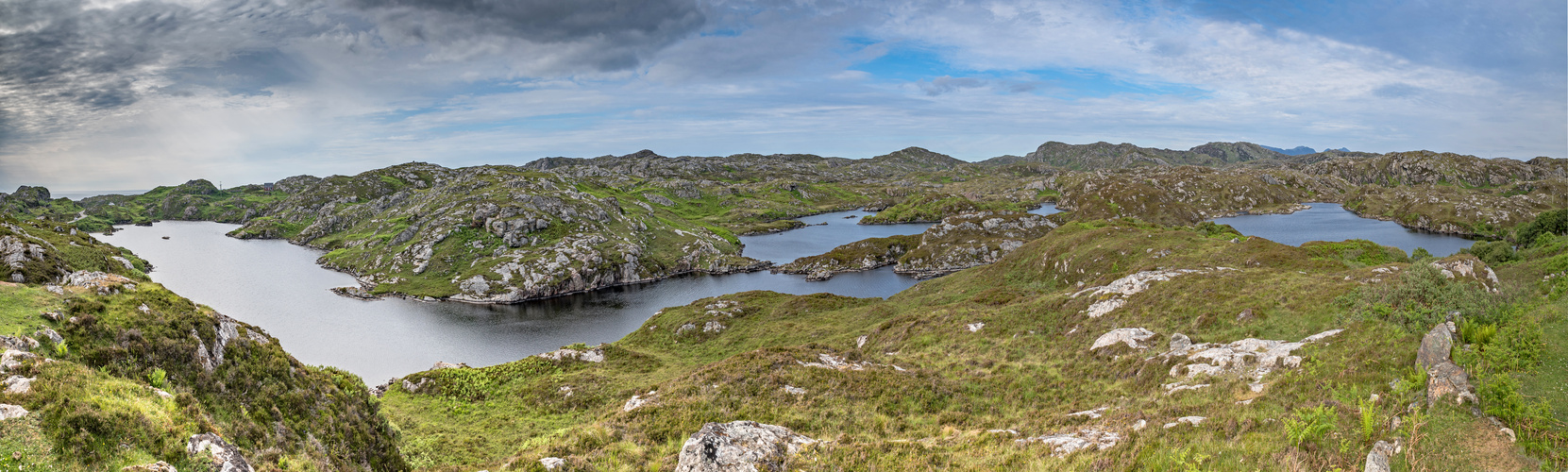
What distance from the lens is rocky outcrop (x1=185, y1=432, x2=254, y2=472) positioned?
1189 centimetres

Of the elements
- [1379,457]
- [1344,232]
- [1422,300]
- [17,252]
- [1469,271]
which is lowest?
[1344,232]

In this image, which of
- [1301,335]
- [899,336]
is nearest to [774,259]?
[899,336]

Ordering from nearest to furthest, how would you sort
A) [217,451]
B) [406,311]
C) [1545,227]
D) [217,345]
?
[217,451] < [217,345] < [1545,227] < [406,311]

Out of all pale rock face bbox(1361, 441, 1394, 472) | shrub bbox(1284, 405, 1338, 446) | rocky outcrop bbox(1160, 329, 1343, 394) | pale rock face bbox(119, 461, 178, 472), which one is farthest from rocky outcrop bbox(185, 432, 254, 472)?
rocky outcrop bbox(1160, 329, 1343, 394)

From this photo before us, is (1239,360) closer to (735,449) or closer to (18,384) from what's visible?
(735,449)

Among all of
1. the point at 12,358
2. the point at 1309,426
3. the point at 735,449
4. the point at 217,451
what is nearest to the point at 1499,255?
the point at 1309,426

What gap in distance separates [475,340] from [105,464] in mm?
82490

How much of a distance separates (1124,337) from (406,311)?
118 meters

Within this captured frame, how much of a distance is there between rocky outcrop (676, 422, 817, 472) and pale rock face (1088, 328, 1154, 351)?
747 inches

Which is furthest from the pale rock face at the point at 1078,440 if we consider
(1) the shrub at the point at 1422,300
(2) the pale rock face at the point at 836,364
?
(2) the pale rock face at the point at 836,364

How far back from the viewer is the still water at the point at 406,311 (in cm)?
7806

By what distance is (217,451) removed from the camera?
1214cm

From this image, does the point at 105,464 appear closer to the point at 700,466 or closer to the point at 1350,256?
the point at 700,466

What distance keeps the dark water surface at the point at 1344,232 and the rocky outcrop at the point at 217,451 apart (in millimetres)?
171017
